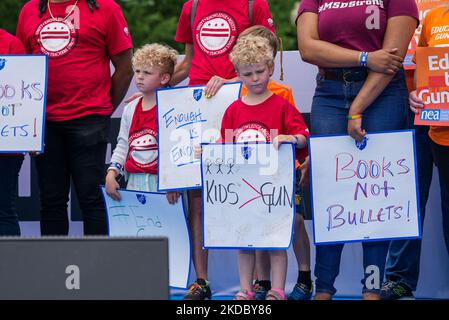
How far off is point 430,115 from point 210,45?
1.33 m

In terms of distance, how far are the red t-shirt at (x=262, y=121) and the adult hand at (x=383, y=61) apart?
51cm

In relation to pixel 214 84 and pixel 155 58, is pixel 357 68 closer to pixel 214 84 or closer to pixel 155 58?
pixel 214 84

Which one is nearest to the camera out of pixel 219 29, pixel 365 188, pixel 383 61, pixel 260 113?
pixel 383 61

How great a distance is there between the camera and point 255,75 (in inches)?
205

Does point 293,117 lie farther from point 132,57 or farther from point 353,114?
point 132,57

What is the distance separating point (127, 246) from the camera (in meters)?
3.21

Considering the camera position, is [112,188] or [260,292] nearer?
[260,292]

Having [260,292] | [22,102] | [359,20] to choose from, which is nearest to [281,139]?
[359,20]

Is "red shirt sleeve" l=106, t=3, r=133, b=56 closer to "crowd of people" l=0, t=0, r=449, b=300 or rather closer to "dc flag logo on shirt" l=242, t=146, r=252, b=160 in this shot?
"crowd of people" l=0, t=0, r=449, b=300

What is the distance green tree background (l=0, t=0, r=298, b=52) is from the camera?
20641 mm

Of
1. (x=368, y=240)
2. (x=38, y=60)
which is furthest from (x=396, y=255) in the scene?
(x=38, y=60)

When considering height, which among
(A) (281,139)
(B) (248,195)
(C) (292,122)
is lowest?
(B) (248,195)

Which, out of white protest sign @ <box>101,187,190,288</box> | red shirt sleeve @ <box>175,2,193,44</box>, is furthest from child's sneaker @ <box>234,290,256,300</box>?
red shirt sleeve @ <box>175,2,193,44</box>

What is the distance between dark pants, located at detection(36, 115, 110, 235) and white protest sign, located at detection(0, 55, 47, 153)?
0.15 metres
